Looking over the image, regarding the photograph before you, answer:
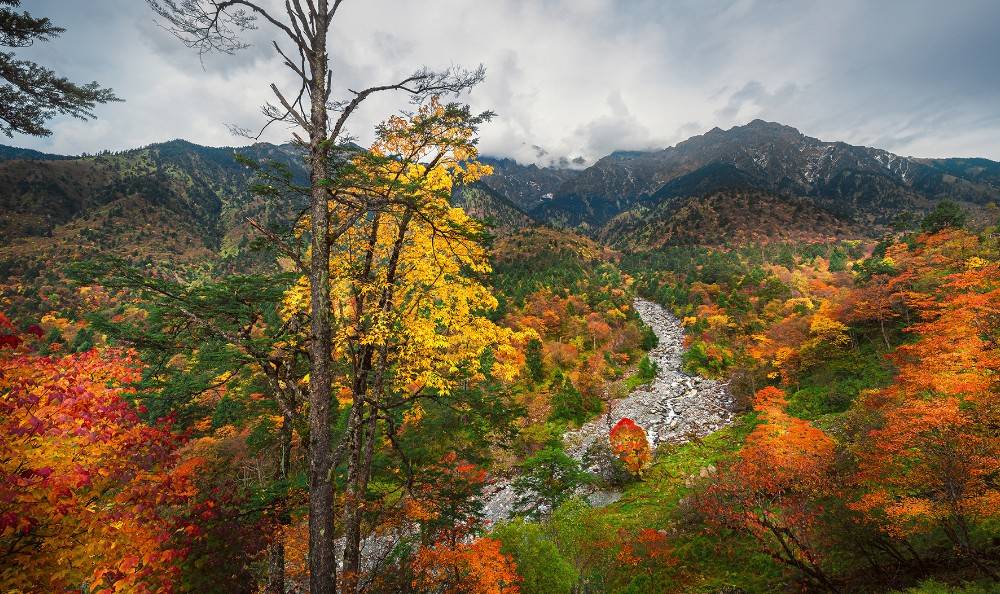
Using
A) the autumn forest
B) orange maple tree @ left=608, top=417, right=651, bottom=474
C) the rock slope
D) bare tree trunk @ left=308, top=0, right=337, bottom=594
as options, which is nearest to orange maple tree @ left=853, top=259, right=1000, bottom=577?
the autumn forest

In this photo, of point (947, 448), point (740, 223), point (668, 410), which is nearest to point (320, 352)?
point (947, 448)

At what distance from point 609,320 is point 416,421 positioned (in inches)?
1501

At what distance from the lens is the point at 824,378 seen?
2347 cm

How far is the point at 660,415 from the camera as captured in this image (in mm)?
29641

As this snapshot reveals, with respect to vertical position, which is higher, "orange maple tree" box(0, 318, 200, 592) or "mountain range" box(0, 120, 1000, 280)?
"mountain range" box(0, 120, 1000, 280)

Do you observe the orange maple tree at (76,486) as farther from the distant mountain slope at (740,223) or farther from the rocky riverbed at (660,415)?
the distant mountain slope at (740,223)

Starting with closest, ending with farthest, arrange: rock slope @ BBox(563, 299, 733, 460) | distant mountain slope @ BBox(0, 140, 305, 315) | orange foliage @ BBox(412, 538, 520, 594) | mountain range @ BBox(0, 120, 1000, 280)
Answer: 1. orange foliage @ BBox(412, 538, 520, 594)
2. rock slope @ BBox(563, 299, 733, 460)
3. distant mountain slope @ BBox(0, 140, 305, 315)
4. mountain range @ BBox(0, 120, 1000, 280)

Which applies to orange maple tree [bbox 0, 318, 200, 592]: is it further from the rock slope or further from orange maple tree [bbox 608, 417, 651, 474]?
the rock slope

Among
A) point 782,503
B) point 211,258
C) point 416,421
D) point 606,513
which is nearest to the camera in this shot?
point 416,421

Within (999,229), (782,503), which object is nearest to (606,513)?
(782,503)

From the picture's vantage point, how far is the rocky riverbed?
22822 millimetres

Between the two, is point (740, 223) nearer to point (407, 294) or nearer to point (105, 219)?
point (407, 294)

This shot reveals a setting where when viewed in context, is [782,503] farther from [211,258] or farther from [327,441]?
[211,258]

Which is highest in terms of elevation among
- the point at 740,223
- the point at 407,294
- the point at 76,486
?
the point at 740,223
